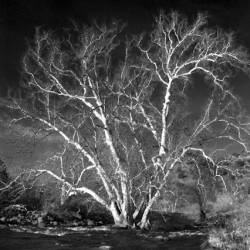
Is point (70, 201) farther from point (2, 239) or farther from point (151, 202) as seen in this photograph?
point (2, 239)

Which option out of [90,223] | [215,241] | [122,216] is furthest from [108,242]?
[90,223]

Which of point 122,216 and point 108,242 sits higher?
point 122,216

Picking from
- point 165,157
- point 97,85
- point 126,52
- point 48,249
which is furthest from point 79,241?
point 126,52

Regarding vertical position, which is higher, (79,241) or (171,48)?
(171,48)

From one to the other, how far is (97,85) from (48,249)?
9.09 meters

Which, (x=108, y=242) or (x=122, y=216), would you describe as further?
(x=122, y=216)

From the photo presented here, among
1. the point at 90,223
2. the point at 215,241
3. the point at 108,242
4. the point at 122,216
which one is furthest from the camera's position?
the point at 90,223

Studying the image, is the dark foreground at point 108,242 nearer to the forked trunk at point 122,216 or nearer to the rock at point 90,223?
the forked trunk at point 122,216

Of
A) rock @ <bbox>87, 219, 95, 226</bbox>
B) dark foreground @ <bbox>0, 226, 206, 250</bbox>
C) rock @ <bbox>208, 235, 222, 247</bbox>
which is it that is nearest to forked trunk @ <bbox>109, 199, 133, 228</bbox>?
dark foreground @ <bbox>0, 226, 206, 250</bbox>

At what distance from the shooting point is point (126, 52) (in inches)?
665

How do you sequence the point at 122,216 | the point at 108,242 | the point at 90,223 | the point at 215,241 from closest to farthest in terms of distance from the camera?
1. the point at 215,241
2. the point at 108,242
3. the point at 122,216
4. the point at 90,223

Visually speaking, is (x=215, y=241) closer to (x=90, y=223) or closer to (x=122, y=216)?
(x=122, y=216)

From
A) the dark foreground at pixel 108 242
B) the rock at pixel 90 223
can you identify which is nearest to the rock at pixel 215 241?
the dark foreground at pixel 108 242

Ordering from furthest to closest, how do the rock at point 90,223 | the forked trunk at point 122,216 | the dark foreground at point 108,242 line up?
the rock at point 90,223
the forked trunk at point 122,216
the dark foreground at point 108,242
